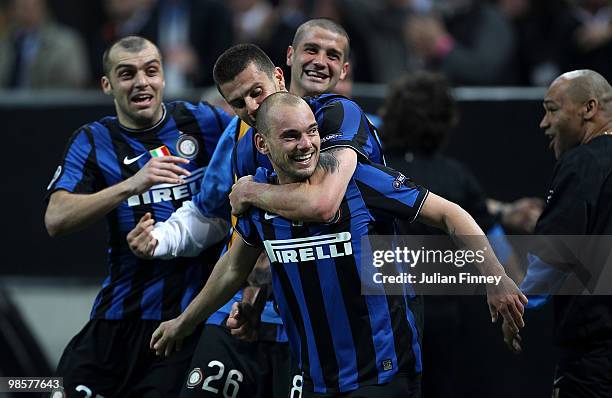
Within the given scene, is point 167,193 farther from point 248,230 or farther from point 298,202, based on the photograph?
point 298,202

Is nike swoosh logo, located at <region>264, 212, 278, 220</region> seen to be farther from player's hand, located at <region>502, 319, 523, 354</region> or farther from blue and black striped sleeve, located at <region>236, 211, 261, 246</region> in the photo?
player's hand, located at <region>502, 319, 523, 354</region>

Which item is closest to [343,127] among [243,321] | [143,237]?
[243,321]

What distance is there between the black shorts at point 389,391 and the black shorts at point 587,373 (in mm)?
1011

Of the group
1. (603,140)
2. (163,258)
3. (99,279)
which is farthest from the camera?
(99,279)

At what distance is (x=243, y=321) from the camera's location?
5.75 metres

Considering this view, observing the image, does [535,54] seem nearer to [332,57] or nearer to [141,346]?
[332,57]

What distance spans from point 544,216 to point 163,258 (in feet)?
6.82

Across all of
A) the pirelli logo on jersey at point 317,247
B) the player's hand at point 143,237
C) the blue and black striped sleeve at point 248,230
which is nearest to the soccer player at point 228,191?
the player's hand at point 143,237

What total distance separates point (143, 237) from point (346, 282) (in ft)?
4.01

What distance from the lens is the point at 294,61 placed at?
6.19 meters

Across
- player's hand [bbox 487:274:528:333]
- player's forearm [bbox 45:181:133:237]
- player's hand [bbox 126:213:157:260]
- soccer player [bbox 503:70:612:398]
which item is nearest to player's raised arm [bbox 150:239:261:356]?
player's hand [bbox 126:213:157:260]

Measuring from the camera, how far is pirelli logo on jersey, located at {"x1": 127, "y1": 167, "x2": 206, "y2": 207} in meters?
6.49

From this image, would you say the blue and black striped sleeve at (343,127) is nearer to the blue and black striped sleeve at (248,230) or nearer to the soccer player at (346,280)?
the soccer player at (346,280)

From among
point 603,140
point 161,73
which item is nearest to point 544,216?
point 603,140
